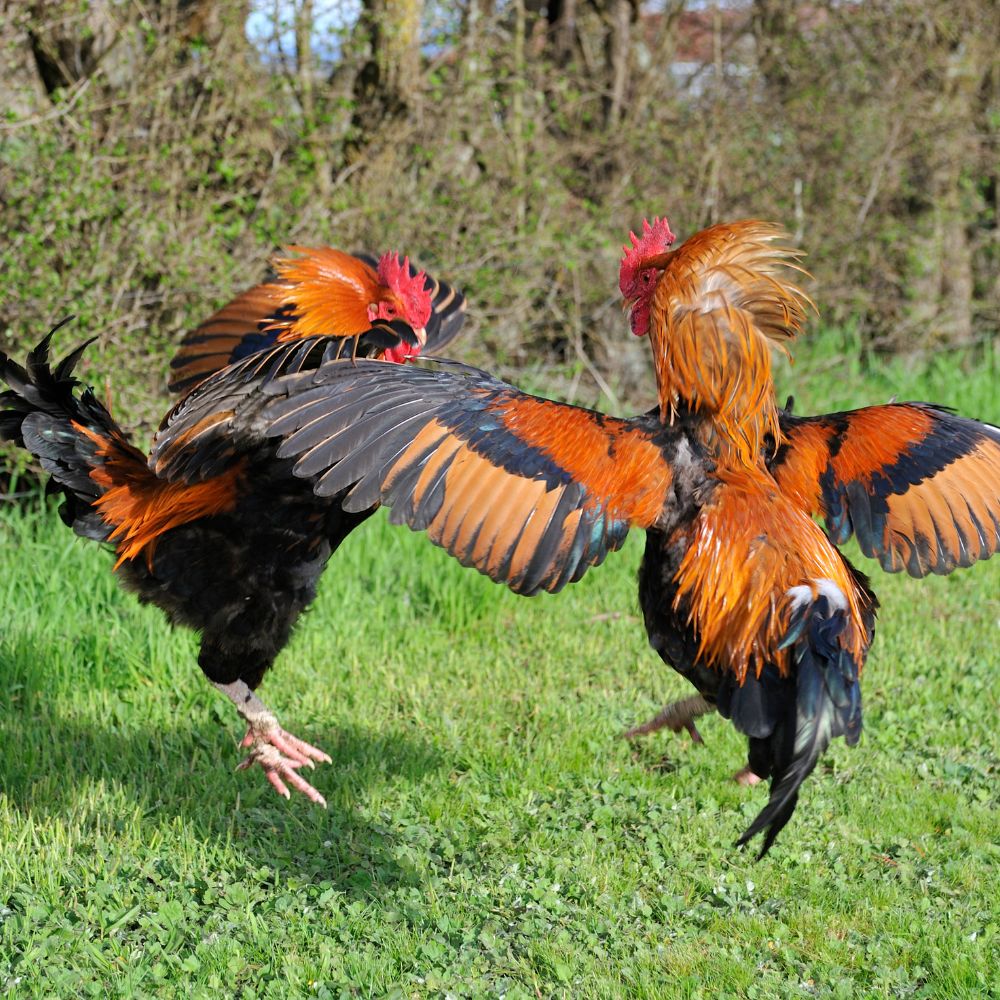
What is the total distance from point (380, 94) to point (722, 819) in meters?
5.84

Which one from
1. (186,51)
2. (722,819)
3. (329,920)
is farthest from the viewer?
(186,51)

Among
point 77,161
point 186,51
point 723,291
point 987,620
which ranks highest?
point 186,51

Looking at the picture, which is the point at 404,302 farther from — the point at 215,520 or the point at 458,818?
the point at 458,818

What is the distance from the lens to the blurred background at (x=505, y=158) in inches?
257

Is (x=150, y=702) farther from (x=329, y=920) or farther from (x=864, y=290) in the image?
(x=864, y=290)

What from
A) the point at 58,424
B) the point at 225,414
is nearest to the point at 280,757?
the point at 225,414

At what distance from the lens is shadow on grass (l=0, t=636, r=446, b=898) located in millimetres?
4059

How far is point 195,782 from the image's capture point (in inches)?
174

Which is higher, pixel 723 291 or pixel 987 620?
pixel 723 291

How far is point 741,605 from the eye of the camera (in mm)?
3170

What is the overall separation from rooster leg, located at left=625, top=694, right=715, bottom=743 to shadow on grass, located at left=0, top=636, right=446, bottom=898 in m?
0.98

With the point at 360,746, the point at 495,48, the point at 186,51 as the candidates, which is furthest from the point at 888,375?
the point at 360,746

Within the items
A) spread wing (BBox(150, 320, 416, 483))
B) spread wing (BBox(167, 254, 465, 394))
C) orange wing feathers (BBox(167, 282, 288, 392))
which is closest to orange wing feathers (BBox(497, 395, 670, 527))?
spread wing (BBox(150, 320, 416, 483))

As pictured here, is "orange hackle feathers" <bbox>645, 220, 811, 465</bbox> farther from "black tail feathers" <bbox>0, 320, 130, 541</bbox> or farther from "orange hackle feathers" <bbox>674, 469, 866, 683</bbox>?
"black tail feathers" <bbox>0, 320, 130, 541</bbox>
